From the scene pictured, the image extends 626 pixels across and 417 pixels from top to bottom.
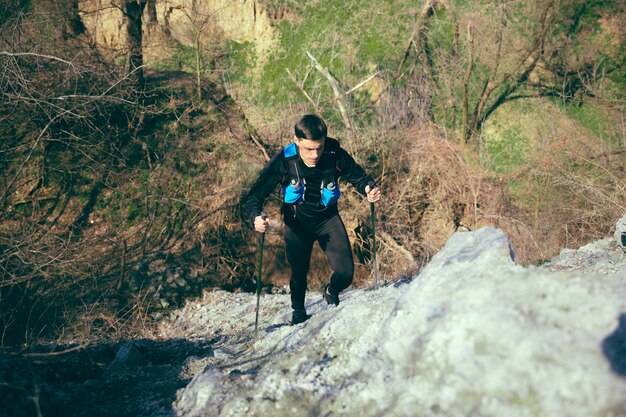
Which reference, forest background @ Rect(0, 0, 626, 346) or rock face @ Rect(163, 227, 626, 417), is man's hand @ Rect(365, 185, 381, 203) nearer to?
rock face @ Rect(163, 227, 626, 417)

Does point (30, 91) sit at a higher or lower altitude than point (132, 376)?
higher

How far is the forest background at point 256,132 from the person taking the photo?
326 inches

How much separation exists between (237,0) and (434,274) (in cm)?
1076

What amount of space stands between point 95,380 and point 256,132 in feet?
22.5

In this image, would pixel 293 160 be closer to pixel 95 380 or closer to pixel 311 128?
pixel 311 128

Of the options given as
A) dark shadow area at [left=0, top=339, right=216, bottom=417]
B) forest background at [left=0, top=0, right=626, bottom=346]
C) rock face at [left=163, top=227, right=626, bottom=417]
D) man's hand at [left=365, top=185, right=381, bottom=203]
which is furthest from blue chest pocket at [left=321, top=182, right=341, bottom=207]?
forest background at [left=0, top=0, right=626, bottom=346]

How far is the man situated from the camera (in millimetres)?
4367

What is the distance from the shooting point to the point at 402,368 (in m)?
2.94

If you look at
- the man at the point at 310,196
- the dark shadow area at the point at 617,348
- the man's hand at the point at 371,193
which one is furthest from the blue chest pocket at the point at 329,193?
the dark shadow area at the point at 617,348

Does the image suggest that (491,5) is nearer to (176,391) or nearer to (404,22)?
(404,22)

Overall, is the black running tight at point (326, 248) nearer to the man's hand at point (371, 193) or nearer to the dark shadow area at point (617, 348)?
the man's hand at point (371, 193)

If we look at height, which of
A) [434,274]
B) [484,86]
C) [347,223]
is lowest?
[347,223]

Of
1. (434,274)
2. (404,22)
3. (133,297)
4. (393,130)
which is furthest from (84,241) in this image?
(404,22)

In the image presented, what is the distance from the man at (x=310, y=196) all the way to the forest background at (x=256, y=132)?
4.14 m
